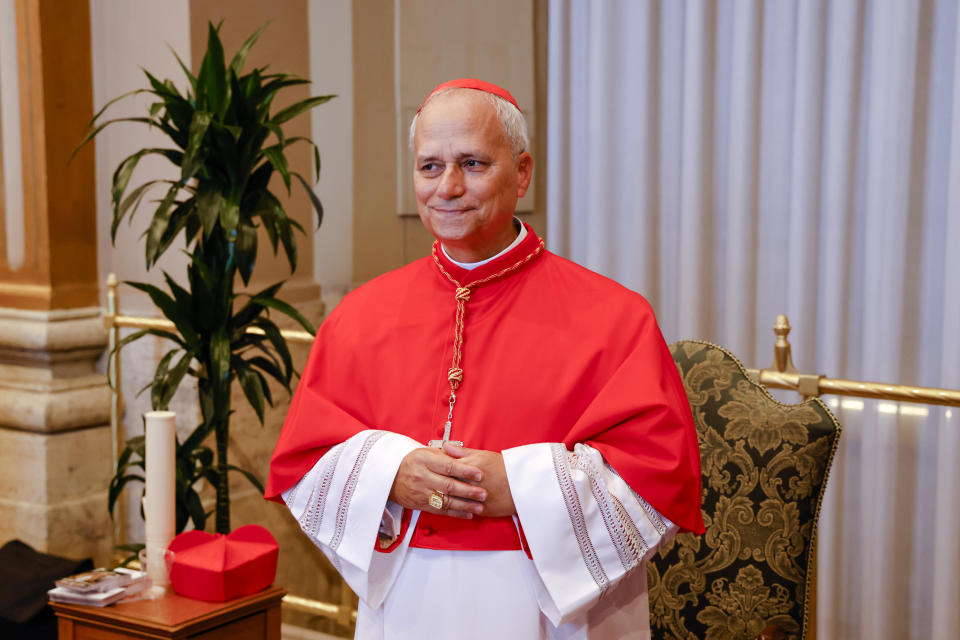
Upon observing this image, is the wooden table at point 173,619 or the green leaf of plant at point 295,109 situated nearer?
the wooden table at point 173,619

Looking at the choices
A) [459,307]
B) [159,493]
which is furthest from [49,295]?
[459,307]

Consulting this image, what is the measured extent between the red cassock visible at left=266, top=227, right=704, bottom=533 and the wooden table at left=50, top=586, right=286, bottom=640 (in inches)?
36.4

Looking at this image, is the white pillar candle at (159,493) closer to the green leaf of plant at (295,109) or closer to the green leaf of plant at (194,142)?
the green leaf of plant at (194,142)

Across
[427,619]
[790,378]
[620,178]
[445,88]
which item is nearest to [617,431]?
[427,619]

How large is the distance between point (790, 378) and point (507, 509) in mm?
1317

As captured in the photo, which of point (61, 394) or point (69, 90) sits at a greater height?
point (69, 90)

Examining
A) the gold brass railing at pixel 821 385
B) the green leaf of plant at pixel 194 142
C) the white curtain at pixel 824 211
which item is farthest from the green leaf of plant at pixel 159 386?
the gold brass railing at pixel 821 385

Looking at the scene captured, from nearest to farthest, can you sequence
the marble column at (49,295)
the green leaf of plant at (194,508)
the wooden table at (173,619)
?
the wooden table at (173,619) → the green leaf of plant at (194,508) → the marble column at (49,295)

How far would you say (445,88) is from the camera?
176 cm

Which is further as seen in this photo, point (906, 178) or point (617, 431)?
point (906, 178)

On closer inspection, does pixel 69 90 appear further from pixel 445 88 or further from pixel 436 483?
pixel 436 483

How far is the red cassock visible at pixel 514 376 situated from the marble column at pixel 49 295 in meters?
2.48

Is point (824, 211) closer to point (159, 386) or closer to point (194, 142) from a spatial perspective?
point (194, 142)

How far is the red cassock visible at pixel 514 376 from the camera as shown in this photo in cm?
168
